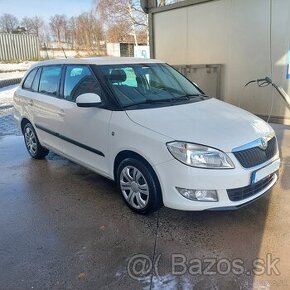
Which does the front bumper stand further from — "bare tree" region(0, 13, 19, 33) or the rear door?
"bare tree" region(0, 13, 19, 33)

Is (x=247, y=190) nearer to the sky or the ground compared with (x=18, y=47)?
nearer to the ground

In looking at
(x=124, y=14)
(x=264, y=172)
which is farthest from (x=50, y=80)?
(x=124, y=14)

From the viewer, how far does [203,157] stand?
2846 millimetres

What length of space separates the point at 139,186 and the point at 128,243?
0.59m

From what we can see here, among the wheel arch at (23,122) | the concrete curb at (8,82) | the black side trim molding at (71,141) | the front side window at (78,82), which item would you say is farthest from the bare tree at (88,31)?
the front side window at (78,82)

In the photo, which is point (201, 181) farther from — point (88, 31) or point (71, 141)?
point (88, 31)

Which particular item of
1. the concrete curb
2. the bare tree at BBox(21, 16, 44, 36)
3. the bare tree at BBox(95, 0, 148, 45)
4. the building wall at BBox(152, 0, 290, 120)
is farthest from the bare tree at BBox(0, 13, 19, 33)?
the building wall at BBox(152, 0, 290, 120)

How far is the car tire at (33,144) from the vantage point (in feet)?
17.3

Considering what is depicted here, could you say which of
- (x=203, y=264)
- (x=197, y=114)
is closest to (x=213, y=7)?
(x=197, y=114)

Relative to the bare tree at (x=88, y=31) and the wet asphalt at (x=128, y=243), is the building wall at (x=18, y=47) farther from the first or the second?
the wet asphalt at (x=128, y=243)

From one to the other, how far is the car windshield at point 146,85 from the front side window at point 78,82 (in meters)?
0.16

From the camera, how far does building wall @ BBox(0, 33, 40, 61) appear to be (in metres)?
27.7

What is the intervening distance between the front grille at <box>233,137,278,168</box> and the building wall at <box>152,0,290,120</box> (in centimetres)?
382

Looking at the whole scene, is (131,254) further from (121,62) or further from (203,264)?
(121,62)
